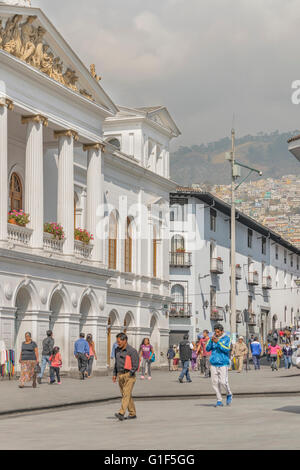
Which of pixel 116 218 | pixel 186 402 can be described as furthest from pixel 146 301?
pixel 186 402

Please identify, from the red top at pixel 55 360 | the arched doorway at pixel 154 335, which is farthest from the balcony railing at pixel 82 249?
the arched doorway at pixel 154 335

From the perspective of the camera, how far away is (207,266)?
6938 centimetres

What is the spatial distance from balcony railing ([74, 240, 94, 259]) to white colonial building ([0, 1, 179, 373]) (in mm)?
73

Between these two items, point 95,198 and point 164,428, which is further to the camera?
point 95,198

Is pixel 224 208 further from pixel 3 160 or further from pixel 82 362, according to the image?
pixel 3 160

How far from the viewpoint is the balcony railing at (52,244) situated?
3653 centimetres

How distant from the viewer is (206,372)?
122ft

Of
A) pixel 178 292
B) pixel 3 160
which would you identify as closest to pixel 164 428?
pixel 3 160

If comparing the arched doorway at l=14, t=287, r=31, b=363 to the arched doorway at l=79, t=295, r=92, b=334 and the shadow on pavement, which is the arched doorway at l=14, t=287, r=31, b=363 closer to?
the arched doorway at l=79, t=295, r=92, b=334

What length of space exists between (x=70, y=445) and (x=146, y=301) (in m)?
36.5

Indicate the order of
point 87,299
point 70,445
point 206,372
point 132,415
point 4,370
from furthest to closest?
point 87,299 → point 206,372 → point 4,370 → point 132,415 → point 70,445

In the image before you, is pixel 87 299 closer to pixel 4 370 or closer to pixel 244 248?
pixel 4 370

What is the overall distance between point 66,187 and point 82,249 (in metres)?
3.03

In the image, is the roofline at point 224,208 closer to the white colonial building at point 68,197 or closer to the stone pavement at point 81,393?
the white colonial building at point 68,197
